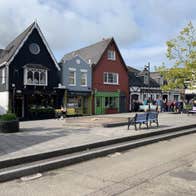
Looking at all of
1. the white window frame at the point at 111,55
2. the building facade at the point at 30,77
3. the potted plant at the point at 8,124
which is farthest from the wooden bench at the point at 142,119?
the white window frame at the point at 111,55

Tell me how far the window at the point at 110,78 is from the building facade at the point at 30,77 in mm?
7321

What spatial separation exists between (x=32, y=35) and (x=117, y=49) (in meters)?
12.1

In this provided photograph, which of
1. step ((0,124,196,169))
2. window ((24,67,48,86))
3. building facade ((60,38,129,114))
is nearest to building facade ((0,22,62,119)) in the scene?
window ((24,67,48,86))

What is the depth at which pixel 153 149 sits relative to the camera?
30.5ft

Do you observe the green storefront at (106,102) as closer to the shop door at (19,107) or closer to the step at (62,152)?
the shop door at (19,107)

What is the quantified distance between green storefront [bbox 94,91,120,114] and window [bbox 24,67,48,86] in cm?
714

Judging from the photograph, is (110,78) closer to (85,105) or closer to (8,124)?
(85,105)

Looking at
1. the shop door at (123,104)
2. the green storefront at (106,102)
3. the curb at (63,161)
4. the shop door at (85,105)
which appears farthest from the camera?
the shop door at (123,104)

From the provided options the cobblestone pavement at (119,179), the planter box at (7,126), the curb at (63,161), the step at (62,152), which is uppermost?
the planter box at (7,126)

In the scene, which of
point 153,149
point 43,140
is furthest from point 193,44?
point 43,140

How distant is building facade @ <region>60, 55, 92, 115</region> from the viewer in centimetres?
2764

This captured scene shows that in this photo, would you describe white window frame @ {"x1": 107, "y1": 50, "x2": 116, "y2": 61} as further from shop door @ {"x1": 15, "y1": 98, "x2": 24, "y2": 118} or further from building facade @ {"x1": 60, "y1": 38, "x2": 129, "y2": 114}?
shop door @ {"x1": 15, "y1": 98, "x2": 24, "y2": 118}

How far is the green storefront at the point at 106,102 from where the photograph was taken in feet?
99.7

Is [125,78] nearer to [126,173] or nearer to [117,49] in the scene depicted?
[117,49]
